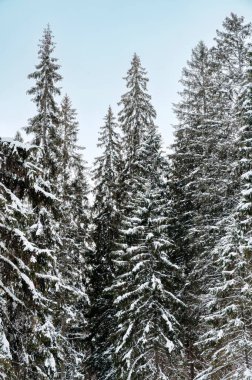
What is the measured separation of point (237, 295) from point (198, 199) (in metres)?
6.55

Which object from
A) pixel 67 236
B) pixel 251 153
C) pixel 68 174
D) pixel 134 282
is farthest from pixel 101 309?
pixel 251 153

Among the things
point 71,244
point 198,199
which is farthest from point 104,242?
point 198,199

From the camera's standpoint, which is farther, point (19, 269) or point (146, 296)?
point (146, 296)

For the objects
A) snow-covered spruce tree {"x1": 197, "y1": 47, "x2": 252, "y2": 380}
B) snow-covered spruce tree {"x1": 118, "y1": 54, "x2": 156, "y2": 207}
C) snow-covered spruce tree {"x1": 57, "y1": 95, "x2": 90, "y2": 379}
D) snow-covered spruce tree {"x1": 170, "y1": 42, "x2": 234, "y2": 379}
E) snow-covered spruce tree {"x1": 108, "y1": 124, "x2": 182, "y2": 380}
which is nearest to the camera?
snow-covered spruce tree {"x1": 197, "y1": 47, "x2": 252, "y2": 380}

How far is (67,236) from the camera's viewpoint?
825 inches

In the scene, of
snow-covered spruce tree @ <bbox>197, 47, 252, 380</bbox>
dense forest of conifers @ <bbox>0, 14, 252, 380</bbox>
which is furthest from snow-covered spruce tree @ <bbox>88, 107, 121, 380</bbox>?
snow-covered spruce tree @ <bbox>197, 47, 252, 380</bbox>

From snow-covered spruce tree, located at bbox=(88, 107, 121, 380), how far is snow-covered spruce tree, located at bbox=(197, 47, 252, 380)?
6245mm

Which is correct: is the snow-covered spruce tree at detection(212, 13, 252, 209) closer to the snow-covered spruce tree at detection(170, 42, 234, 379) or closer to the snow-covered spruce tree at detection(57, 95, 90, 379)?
the snow-covered spruce tree at detection(170, 42, 234, 379)

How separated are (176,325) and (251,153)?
726cm

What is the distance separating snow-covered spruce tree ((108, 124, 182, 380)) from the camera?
15266 mm

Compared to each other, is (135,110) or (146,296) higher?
(135,110)

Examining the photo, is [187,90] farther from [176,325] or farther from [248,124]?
[176,325]

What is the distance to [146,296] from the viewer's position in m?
15.8

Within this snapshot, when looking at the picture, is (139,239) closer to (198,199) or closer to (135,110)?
(198,199)
